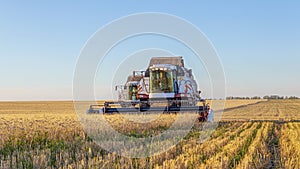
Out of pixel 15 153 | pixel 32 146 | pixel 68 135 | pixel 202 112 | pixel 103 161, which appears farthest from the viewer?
pixel 202 112

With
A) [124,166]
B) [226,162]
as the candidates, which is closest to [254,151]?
[226,162]

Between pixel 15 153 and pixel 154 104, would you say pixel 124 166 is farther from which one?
pixel 154 104

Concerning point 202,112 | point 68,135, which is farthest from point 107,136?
point 202,112

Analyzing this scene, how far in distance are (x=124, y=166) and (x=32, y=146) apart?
3.03 metres

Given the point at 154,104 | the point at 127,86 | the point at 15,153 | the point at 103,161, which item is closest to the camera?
the point at 103,161

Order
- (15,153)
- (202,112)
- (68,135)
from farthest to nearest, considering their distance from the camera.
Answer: (202,112)
(68,135)
(15,153)

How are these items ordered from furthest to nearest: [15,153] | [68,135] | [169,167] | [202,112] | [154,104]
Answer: [154,104] < [202,112] < [68,135] < [15,153] < [169,167]

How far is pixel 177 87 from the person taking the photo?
18.3 metres

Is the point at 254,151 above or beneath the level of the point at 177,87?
beneath

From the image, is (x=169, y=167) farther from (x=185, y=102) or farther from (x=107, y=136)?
(x=185, y=102)

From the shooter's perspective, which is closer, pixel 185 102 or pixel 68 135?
pixel 68 135

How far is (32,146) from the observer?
7961 millimetres

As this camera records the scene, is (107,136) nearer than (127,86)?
Yes

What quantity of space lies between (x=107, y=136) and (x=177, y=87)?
894 cm
